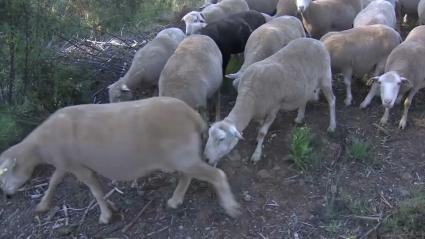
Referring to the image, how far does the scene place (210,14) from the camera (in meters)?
9.16

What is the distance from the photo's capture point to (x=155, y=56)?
7.31 m

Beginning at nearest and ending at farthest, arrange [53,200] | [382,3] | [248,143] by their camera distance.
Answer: [53,200] → [248,143] → [382,3]

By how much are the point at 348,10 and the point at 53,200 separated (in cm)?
577

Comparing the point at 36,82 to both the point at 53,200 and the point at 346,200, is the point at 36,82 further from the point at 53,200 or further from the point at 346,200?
the point at 346,200

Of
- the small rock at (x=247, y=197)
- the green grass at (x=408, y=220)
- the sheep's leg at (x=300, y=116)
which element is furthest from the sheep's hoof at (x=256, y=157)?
the green grass at (x=408, y=220)

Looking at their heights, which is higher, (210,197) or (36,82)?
(36,82)

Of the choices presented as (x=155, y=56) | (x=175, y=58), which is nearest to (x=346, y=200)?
(x=175, y=58)

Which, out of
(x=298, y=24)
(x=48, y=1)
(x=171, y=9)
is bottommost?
(x=171, y=9)

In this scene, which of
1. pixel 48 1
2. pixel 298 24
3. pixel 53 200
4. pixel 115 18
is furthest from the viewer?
pixel 115 18

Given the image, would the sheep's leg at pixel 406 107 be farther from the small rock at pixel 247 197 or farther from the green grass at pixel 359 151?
the small rock at pixel 247 197

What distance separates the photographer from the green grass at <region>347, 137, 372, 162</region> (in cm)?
594

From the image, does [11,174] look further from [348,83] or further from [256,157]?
[348,83]

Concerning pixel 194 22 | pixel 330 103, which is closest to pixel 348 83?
pixel 330 103

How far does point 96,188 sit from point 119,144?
1.99 ft
